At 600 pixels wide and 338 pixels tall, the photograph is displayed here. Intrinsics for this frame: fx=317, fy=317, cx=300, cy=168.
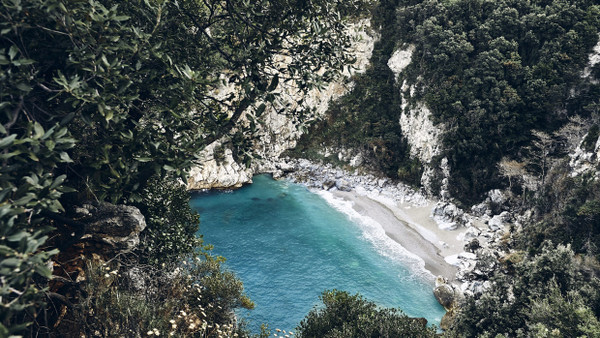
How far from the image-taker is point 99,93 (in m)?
5.81

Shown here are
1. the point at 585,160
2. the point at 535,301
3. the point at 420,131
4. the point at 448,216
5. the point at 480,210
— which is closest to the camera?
the point at 535,301

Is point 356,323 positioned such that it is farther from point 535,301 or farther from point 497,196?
point 497,196

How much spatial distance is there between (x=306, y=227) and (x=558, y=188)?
993 inches

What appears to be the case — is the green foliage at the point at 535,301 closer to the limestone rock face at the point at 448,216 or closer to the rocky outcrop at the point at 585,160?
the rocky outcrop at the point at 585,160

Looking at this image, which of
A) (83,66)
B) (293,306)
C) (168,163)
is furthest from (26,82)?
(293,306)

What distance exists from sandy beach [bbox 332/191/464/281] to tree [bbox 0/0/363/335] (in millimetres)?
28856

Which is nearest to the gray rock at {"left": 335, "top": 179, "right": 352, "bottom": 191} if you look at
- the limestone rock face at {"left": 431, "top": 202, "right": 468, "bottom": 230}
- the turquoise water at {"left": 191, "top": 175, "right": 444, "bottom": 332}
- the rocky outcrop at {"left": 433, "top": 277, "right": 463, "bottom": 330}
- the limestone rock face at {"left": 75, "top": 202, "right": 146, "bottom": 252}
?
the turquoise water at {"left": 191, "top": 175, "right": 444, "bottom": 332}

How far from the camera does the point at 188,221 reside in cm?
1445

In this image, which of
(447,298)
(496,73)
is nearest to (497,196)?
(496,73)

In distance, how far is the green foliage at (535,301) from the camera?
16250 millimetres

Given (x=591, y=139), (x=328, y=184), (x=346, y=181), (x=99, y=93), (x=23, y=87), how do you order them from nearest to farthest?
(x=23, y=87), (x=99, y=93), (x=591, y=139), (x=328, y=184), (x=346, y=181)

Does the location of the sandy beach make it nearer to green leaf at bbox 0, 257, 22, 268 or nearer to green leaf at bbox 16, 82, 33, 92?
green leaf at bbox 0, 257, 22, 268

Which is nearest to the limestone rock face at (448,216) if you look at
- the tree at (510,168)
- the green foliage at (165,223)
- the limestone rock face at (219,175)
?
the tree at (510,168)

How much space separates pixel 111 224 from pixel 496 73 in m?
42.7
